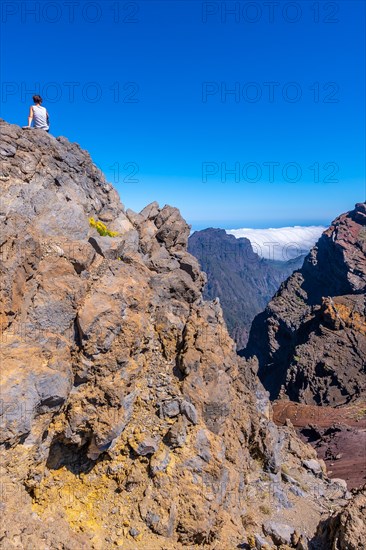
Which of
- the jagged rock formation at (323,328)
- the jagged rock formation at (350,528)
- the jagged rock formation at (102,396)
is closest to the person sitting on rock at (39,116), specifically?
the jagged rock formation at (102,396)

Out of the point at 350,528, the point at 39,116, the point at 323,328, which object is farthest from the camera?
the point at 323,328

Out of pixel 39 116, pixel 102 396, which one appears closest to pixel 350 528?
pixel 102 396

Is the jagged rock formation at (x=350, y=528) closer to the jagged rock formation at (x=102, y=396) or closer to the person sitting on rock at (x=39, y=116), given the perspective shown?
the jagged rock formation at (x=102, y=396)

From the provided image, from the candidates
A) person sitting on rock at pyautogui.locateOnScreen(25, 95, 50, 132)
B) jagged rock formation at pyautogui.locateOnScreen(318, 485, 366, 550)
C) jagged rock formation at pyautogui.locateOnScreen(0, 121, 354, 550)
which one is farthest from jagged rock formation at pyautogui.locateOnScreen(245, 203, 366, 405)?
person sitting on rock at pyautogui.locateOnScreen(25, 95, 50, 132)

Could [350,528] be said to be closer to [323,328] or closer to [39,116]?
[39,116]

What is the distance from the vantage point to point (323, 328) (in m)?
53.3

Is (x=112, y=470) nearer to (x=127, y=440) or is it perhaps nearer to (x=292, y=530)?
(x=127, y=440)

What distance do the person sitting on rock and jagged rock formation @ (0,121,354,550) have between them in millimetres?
706

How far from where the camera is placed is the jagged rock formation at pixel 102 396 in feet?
29.9

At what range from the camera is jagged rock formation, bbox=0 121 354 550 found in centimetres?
911

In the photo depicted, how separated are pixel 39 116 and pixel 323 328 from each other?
4833cm

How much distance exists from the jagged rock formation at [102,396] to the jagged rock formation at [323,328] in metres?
36.5

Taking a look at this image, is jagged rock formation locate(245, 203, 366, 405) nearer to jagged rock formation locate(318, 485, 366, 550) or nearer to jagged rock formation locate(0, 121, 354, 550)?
jagged rock formation locate(0, 121, 354, 550)

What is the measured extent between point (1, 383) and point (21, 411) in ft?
2.59
